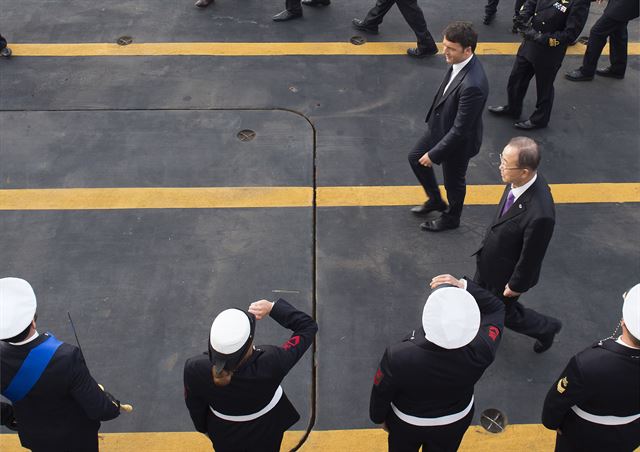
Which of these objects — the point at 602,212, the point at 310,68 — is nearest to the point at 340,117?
the point at 310,68

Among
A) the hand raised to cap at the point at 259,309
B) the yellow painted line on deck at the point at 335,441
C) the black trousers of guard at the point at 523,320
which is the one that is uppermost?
the hand raised to cap at the point at 259,309

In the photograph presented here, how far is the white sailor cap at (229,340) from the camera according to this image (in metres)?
2.52

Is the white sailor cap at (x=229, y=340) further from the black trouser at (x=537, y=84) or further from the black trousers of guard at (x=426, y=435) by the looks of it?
the black trouser at (x=537, y=84)

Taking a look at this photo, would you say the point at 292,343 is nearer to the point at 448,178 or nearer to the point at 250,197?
the point at 448,178

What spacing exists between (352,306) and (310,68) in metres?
3.32

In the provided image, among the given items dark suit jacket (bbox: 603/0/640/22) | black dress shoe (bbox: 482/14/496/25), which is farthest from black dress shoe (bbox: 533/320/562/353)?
black dress shoe (bbox: 482/14/496/25)

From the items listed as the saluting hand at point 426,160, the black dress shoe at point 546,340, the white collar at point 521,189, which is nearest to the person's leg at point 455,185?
the saluting hand at point 426,160

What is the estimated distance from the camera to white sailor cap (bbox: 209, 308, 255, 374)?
8.25ft

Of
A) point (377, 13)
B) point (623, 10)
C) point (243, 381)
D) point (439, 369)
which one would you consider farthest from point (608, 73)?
point (243, 381)

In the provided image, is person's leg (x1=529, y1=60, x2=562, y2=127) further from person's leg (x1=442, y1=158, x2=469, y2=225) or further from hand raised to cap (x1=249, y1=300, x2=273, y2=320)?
hand raised to cap (x1=249, y1=300, x2=273, y2=320)

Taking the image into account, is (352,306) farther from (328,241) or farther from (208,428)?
(208,428)

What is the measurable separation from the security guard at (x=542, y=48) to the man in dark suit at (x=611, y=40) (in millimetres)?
1108

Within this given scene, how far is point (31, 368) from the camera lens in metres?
2.69

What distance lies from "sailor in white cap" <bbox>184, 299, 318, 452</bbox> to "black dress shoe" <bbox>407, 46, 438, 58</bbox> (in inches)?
187
